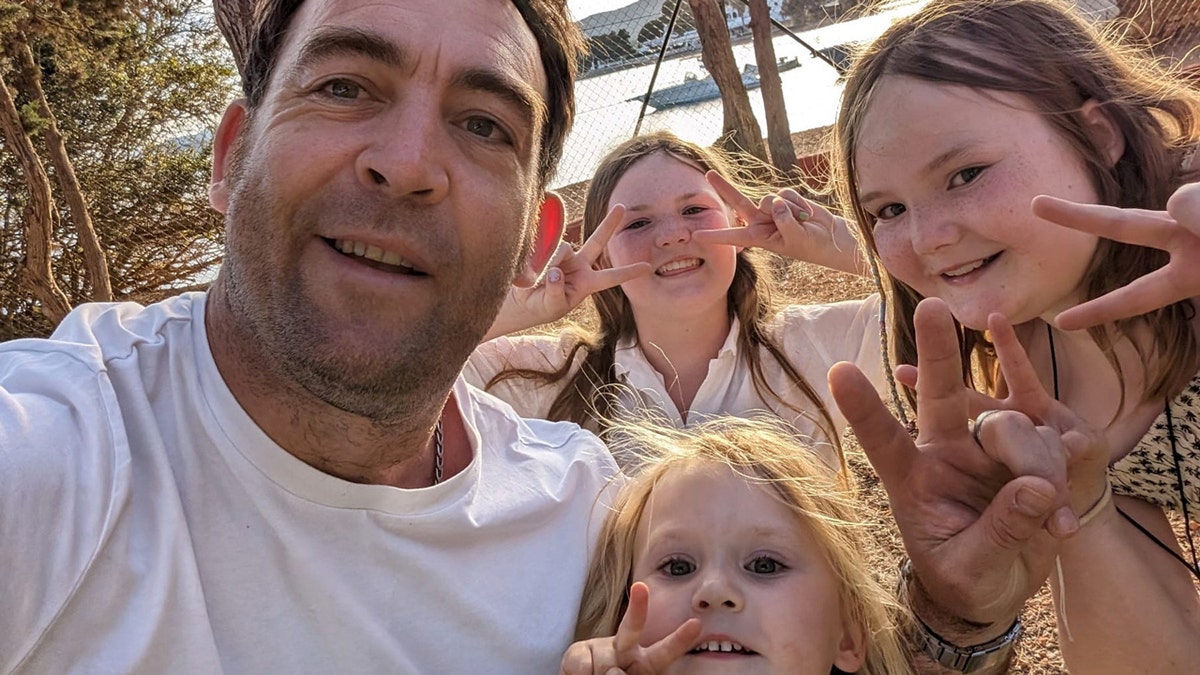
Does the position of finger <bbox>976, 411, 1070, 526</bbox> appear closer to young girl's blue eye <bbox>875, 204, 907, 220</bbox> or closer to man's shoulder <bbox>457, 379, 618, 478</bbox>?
young girl's blue eye <bbox>875, 204, 907, 220</bbox>

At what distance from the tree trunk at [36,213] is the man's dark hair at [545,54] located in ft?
14.8

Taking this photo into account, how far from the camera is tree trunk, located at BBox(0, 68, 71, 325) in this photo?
208 inches

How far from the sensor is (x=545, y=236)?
2.30 metres

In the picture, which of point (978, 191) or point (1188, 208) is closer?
point (1188, 208)

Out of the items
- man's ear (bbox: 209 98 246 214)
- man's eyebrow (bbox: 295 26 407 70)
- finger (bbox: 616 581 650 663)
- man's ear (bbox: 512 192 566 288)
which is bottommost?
finger (bbox: 616 581 650 663)

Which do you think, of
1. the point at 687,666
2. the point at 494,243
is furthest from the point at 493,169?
the point at 687,666

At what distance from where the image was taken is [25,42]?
5.91 m

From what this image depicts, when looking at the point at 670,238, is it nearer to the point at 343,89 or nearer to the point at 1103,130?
the point at 1103,130

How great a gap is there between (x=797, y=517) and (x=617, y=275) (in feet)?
4.41

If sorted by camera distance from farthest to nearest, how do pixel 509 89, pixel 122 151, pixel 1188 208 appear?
1. pixel 122 151
2. pixel 509 89
3. pixel 1188 208

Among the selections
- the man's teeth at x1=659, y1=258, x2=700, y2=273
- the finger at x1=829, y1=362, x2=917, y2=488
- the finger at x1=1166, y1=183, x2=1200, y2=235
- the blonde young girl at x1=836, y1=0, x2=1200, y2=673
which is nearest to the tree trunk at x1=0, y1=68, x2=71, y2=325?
the man's teeth at x1=659, y1=258, x2=700, y2=273

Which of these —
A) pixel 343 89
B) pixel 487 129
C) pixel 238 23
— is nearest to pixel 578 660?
pixel 487 129

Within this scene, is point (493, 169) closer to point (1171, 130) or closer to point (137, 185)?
point (1171, 130)

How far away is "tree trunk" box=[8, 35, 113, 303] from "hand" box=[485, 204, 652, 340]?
164 inches
